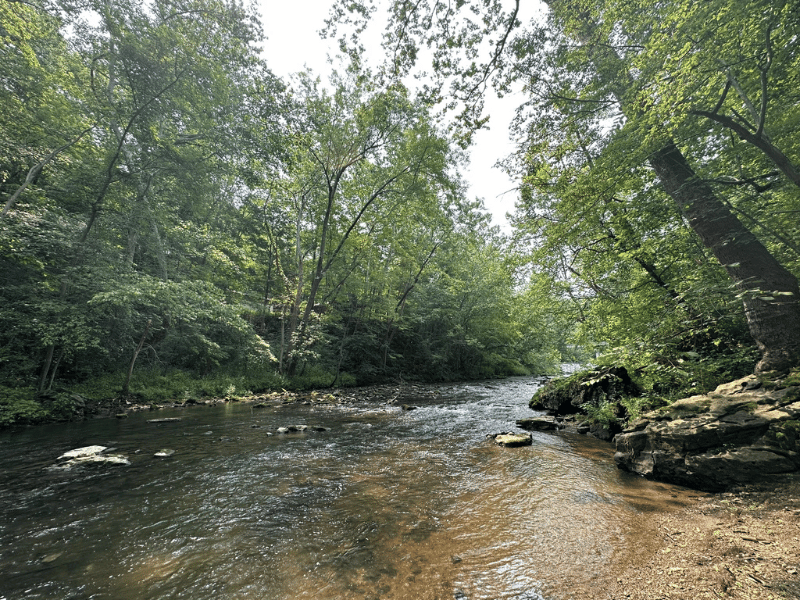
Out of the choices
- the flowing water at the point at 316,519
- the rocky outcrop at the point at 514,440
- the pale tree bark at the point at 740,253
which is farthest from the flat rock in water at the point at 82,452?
the pale tree bark at the point at 740,253

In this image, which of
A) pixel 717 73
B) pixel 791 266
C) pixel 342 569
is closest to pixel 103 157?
pixel 342 569

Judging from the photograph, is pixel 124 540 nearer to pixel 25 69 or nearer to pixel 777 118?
pixel 777 118

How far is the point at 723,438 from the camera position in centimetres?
393

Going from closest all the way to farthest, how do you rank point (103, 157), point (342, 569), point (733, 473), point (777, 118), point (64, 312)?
point (342, 569) < point (733, 473) < point (777, 118) < point (64, 312) < point (103, 157)

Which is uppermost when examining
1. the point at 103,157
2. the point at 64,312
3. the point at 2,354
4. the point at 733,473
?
the point at 103,157

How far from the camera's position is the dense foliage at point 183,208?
9.14 metres

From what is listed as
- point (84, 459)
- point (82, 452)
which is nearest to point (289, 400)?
point (82, 452)

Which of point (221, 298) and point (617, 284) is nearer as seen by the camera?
point (617, 284)

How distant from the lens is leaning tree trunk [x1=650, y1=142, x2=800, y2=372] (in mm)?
4484

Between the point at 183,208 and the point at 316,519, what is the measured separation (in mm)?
18187

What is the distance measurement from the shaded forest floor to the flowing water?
176mm

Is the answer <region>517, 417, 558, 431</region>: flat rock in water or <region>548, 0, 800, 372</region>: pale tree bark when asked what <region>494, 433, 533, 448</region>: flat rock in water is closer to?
<region>517, 417, 558, 431</region>: flat rock in water

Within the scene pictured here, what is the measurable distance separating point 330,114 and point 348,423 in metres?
16.1

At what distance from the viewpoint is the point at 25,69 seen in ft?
31.1
